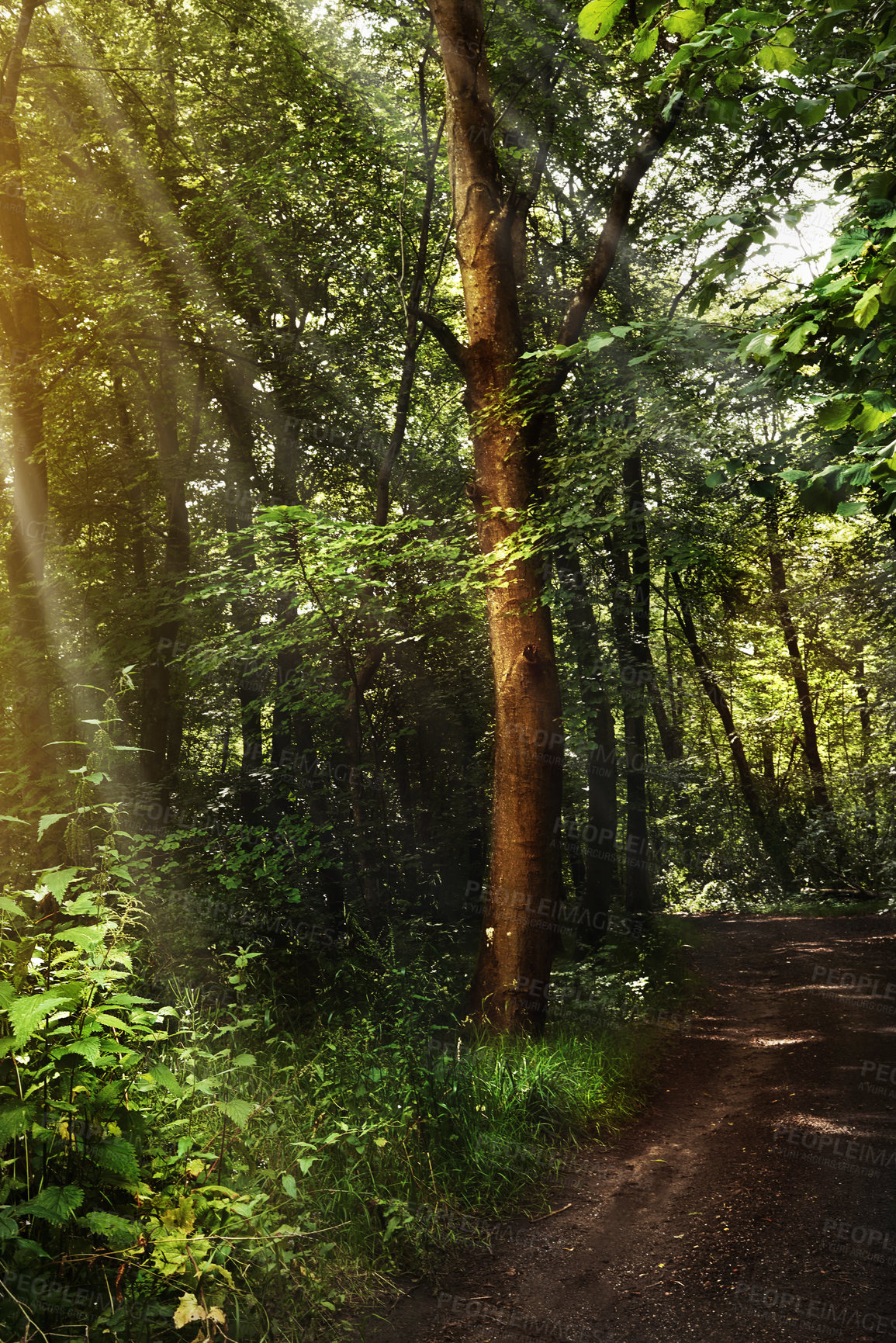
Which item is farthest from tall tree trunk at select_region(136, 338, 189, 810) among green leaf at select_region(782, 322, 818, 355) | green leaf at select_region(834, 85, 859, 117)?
green leaf at select_region(782, 322, 818, 355)

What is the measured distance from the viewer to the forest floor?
3.33m

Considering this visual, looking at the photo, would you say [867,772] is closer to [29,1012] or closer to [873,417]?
[873,417]

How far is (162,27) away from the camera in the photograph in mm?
11008

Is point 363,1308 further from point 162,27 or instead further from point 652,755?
point 652,755

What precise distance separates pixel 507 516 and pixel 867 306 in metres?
4.50

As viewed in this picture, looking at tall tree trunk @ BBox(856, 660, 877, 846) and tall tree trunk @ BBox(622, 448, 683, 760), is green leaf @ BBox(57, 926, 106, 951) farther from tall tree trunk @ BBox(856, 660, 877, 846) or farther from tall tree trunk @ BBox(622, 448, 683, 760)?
tall tree trunk @ BBox(856, 660, 877, 846)

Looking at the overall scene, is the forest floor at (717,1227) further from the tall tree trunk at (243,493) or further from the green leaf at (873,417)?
the tall tree trunk at (243,493)

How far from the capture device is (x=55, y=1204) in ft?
8.15

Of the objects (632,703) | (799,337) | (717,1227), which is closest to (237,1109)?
(717,1227)

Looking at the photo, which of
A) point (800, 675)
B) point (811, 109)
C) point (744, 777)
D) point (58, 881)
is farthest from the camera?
point (744, 777)

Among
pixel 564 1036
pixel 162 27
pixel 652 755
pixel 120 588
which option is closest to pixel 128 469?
pixel 120 588

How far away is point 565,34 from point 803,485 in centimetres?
842

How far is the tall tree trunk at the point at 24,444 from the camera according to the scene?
927 centimetres

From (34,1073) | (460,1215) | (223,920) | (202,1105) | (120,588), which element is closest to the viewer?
(34,1073)
